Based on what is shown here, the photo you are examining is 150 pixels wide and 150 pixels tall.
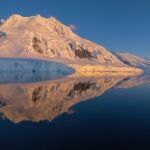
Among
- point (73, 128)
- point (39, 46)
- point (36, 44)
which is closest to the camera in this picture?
point (73, 128)

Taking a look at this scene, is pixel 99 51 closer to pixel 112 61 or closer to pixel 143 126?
pixel 112 61

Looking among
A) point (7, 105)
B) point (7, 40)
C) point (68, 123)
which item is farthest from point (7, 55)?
point (68, 123)

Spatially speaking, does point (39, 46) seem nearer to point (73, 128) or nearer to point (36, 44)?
point (36, 44)

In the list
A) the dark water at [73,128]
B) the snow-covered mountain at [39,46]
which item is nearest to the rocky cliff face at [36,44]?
the snow-covered mountain at [39,46]

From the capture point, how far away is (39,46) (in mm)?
144625

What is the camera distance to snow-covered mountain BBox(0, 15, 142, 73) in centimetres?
12900

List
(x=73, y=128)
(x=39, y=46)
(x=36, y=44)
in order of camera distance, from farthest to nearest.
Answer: (x=39, y=46), (x=36, y=44), (x=73, y=128)

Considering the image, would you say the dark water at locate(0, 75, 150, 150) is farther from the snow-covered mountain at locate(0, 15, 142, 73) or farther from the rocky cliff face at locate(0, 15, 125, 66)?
the rocky cliff face at locate(0, 15, 125, 66)

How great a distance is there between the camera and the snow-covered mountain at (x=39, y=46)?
129000mm

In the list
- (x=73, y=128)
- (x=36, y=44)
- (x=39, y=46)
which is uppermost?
(x=36, y=44)

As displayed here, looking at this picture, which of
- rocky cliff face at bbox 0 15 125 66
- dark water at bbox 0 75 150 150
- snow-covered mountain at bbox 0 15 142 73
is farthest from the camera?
rocky cliff face at bbox 0 15 125 66

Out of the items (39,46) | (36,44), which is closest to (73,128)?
(36,44)

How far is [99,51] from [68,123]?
179 meters

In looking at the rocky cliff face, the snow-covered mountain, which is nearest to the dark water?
the snow-covered mountain
